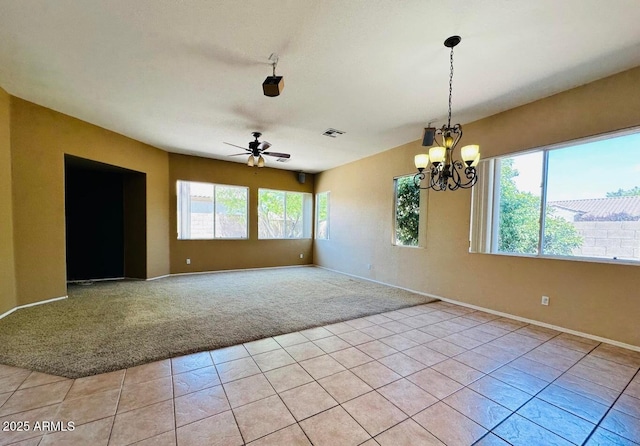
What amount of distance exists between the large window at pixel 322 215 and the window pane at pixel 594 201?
514 centimetres

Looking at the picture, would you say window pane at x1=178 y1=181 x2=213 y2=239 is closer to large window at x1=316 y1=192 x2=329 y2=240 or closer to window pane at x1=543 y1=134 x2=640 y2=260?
large window at x1=316 y1=192 x2=329 y2=240

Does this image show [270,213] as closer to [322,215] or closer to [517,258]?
[322,215]

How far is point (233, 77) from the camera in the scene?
2.92 m

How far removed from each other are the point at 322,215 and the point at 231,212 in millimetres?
2672

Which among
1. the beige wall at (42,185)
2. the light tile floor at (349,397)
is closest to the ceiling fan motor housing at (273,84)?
the light tile floor at (349,397)

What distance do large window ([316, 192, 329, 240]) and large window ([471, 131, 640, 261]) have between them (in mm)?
4282

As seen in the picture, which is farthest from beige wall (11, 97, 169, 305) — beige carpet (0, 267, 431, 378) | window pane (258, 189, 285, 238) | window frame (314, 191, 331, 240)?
window frame (314, 191, 331, 240)

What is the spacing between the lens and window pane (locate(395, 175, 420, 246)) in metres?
5.07

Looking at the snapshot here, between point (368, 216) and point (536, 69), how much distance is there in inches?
153

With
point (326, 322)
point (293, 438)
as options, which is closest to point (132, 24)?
point (293, 438)

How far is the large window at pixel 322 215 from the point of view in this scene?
7691mm

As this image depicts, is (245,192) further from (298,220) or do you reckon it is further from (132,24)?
(132,24)

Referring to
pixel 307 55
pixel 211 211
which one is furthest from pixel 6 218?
pixel 307 55

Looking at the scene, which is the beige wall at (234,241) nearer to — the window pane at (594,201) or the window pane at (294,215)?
the window pane at (294,215)
